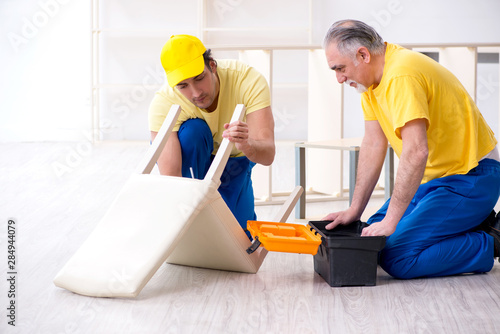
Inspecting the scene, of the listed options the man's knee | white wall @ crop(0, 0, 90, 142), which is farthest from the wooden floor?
white wall @ crop(0, 0, 90, 142)

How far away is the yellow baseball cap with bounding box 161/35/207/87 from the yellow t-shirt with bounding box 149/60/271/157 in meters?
0.24

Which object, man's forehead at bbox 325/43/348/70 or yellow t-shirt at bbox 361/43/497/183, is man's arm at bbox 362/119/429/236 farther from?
man's forehead at bbox 325/43/348/70

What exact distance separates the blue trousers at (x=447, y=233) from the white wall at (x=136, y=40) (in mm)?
4348

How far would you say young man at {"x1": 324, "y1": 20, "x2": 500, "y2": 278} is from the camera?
1.78 meters

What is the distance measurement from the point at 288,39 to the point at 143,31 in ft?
4.94

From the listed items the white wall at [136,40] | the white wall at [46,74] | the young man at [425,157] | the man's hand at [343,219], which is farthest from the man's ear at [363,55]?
the white wall at [46,74]

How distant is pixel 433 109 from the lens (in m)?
1.87

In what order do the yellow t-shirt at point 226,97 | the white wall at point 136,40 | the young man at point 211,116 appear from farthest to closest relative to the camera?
the white wall at point 136,40, the yellow t-shirt at point 226,97, the young man at point 211,116

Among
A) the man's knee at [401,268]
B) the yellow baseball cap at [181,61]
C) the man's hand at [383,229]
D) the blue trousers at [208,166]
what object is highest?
the yellow baseball cap at [181,61]

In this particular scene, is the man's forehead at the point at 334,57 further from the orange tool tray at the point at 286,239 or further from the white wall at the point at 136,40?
the white wall at the point at 136,40

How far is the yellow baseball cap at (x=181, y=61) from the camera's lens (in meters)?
1.91

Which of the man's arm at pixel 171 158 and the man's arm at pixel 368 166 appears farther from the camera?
the man's arm at pixel 171 158

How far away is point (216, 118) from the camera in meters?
2.23

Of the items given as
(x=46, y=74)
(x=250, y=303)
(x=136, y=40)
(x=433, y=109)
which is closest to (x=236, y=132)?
(x=250, y=303)
